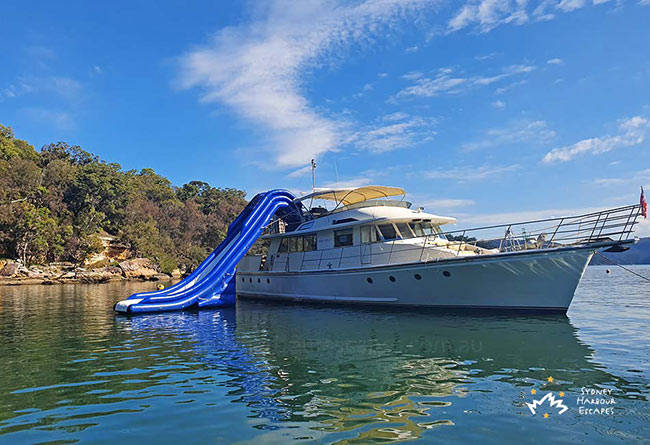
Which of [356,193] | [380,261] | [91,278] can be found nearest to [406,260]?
[380,261]

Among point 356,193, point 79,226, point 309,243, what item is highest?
point 79,226

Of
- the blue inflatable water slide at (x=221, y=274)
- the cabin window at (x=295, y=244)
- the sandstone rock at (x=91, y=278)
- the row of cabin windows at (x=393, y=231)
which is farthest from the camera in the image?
the sandstone rock at (x=91, y=278)

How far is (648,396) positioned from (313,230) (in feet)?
50.5

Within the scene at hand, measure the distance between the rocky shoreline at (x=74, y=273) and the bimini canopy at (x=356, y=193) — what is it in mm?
35585

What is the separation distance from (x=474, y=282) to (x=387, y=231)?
4415mm

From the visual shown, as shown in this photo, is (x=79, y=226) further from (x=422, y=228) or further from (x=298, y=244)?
(x=422, y=228)

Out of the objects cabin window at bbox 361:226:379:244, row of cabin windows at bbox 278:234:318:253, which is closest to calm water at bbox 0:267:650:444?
cabin window at bbox 361:226:379:244

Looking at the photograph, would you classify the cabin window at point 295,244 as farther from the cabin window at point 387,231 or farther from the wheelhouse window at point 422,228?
the wheelhouse window at point 422,228

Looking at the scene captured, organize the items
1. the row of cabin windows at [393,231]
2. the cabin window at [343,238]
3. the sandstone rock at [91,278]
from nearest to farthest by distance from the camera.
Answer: the row of cabin windows at [393,231], the cabin window at [343,238], the sandstone rock at [91,278]

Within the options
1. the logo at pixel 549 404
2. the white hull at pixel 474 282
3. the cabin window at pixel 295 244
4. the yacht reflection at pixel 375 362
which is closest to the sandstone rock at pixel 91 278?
the cabin window at pixel 295 244

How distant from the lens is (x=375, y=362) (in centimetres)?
840

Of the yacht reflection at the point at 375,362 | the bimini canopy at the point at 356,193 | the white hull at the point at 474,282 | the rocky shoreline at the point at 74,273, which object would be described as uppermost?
the bimini canopy at the point at 356,193

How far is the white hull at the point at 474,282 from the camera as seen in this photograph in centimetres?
1377

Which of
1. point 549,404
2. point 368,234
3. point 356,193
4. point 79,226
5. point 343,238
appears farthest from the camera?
point 79,226
